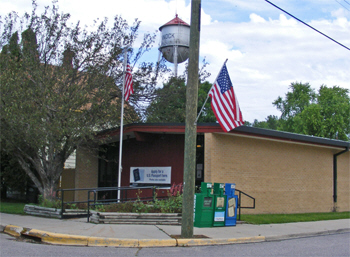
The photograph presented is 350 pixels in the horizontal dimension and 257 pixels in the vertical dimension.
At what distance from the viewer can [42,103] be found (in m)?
15.1

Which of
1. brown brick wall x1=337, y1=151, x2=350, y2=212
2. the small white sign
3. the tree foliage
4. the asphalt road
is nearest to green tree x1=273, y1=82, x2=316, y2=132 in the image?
the tree foliage

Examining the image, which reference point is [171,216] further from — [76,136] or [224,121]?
[76,136]

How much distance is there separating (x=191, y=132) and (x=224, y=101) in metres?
1.55

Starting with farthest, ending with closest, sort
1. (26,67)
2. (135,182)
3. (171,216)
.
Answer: (135,182)
(26,67)
(171,216)

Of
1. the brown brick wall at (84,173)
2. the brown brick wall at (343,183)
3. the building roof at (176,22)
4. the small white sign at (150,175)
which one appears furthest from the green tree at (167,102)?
the building roof at (176,22)

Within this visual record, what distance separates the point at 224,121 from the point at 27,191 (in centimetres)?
1735

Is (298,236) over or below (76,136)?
below

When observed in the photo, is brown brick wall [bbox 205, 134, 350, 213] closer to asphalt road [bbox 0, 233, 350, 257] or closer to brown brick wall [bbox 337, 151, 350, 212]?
brown brick wall [bbox 337, 151, 350, 212]

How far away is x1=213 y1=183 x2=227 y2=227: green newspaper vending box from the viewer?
1216 centimetres

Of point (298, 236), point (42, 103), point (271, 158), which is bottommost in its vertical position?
point (298, 236)

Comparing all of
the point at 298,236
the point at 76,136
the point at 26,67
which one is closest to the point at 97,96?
the point at 76,136

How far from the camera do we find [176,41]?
1254 inches

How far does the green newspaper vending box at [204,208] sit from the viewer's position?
11.9 metres

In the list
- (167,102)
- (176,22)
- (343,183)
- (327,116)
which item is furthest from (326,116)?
(167,102)
